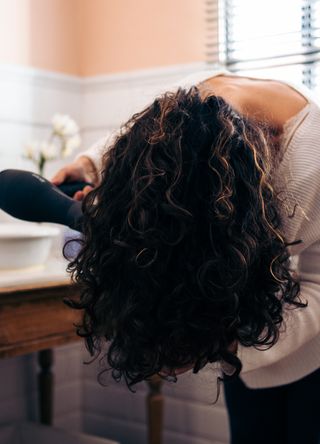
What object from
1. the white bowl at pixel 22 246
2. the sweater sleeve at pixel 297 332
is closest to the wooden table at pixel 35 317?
the white bowl at pixel 22 246

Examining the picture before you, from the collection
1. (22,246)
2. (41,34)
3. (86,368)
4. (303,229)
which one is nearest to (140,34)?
(41,34)

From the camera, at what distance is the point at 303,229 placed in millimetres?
910

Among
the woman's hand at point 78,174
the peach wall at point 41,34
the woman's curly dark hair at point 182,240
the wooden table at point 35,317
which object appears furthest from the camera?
the peach wall at point 41,34

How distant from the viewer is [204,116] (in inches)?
25.2

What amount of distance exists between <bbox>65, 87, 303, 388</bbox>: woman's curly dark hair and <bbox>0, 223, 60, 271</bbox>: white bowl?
62 cm

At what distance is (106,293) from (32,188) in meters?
0.27

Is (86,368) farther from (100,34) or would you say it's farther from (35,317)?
(100,34)

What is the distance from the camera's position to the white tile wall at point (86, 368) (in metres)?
1.86

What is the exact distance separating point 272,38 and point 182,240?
1321mm

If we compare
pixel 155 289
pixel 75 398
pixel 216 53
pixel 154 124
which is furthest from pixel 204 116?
pixel 75 398

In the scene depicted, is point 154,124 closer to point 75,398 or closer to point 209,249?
point 209,249

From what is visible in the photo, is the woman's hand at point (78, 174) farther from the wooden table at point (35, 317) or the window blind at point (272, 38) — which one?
the window blind at point (272, 38)

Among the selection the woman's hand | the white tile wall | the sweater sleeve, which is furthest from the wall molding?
the sweater sleeve

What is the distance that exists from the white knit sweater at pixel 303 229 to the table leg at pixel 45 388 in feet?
3.48
